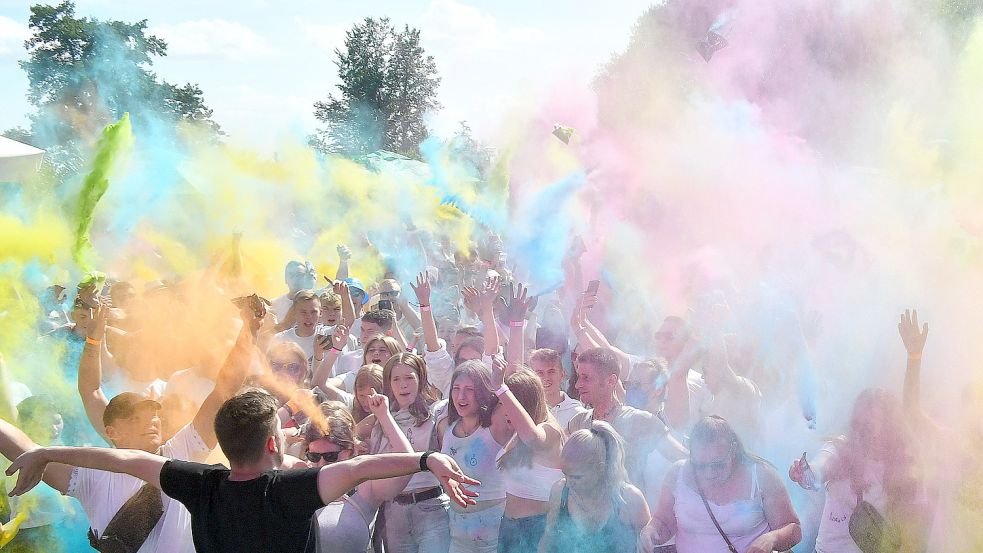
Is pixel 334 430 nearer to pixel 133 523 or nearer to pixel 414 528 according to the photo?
pixel 414 528

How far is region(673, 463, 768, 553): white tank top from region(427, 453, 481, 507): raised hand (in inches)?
57.5

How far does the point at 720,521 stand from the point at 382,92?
91.6ft

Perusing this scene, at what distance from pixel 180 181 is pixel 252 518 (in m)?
7.58

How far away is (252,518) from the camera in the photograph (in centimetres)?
252

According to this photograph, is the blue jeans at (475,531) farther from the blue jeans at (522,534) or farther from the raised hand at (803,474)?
the raised hand at (803,474)

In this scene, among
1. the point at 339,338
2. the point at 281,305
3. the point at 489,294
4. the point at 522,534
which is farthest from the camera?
the point at 281,305

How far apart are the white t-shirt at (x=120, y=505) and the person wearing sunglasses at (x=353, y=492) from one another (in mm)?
619

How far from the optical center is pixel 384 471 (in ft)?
8.34

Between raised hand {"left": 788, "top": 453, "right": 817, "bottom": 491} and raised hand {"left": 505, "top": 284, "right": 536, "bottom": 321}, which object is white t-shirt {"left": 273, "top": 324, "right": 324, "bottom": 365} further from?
raised hand {"left": 788, "top": 453, "right": 817, "bottom": 491}

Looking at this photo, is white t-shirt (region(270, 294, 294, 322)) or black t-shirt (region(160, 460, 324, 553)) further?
white t-shirt (region(270, 294, 294, 322))

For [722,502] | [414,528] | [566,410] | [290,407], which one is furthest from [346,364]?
[722,502]

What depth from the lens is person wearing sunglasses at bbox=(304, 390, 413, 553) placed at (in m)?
3.50

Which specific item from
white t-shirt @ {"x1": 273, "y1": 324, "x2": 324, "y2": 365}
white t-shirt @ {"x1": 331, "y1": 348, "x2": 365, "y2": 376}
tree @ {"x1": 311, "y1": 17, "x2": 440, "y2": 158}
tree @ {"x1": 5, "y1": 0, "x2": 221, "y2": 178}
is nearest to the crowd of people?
white t-shirt @ {"x1": 273, "y1": 324, "x2": 324, "y2": 365}

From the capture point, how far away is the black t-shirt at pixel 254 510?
2518 millimetres
